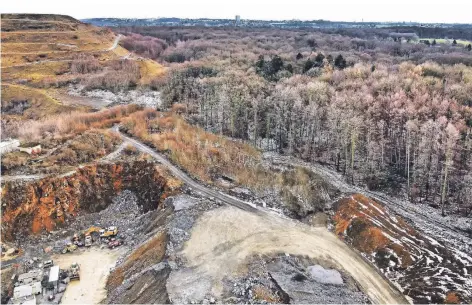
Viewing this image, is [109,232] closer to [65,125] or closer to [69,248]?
[69,248]

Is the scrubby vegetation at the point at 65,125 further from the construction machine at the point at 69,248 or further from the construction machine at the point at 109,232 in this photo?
the construction machine at the point at 69,248

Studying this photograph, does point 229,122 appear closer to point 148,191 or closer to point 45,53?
point 148,191

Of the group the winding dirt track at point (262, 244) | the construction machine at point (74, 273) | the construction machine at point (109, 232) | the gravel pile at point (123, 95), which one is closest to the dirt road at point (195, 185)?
the winding dirt track at point (262, 244)

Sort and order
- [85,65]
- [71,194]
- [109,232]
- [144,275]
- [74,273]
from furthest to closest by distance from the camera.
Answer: [85,65] < [71,194] < [109,232] < [74,273] < [144,275]

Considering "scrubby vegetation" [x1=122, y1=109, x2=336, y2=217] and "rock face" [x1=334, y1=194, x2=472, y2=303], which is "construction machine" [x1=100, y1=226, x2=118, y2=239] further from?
"rock face" [x1=334, y1=194, x2=472, y2=303]

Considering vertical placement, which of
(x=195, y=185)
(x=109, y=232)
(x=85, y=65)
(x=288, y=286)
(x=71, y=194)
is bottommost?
(x=109, y=232)

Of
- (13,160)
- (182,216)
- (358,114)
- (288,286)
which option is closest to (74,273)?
(182,216)

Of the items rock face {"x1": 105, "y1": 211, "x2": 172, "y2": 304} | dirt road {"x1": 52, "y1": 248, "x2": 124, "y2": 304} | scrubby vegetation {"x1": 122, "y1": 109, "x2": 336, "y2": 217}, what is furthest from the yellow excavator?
A: scrubby vegetation {"x1": 122, "y1": 109, "x2": 336, "y2": 217}
